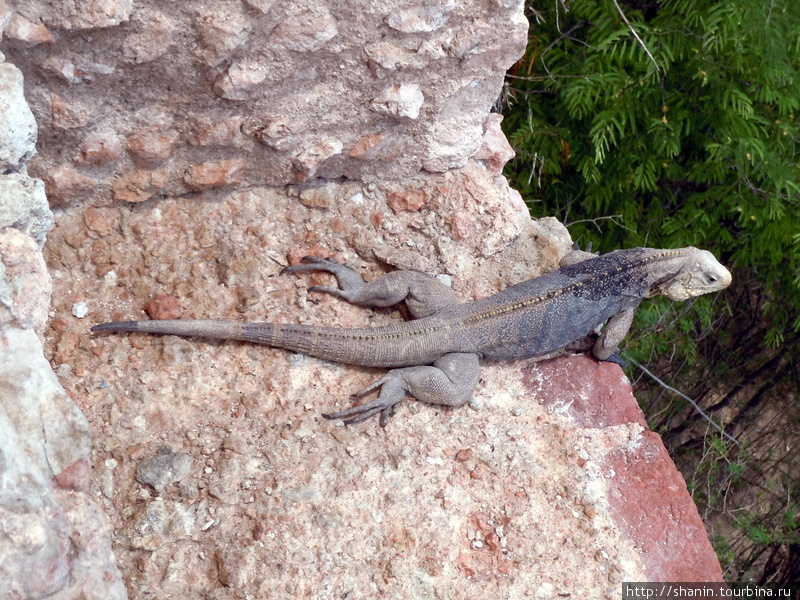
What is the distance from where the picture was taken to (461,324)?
3.52 metres

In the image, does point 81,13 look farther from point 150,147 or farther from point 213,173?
point 213,173

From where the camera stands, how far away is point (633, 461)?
3340 mm

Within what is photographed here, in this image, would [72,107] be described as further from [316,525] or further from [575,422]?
[575,422]

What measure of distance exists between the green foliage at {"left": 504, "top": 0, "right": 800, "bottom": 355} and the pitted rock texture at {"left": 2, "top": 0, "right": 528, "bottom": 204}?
119 cm

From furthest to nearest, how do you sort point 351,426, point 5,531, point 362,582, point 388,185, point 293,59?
point 388,185, point 351,426, point 293,59, point 362,582, point 5,531

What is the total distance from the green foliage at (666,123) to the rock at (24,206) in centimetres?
283

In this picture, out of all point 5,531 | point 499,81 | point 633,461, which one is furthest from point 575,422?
point 5,531

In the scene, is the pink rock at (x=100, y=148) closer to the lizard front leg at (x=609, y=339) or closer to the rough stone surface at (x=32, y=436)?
the rough stone surface at (x=32, y=436)

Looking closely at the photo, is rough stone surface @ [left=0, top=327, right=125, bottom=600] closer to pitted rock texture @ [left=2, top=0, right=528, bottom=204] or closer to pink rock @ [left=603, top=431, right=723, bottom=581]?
pitted rock texture @ [left=2, top=0, right=528, bottom=204]

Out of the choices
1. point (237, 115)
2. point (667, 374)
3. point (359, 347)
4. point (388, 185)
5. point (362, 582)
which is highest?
point (237, 115)

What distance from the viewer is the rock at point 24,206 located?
94.8 inches

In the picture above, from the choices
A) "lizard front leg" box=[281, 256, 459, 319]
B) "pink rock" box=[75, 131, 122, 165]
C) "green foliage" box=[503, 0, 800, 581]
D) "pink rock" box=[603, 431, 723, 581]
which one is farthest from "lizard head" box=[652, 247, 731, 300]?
"pink rock" box=[75, 131, 122, 165]

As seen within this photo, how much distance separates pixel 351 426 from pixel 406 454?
0.27 metres

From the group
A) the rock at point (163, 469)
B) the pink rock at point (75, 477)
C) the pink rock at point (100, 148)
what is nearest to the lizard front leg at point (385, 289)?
the pink rock at point (100, 148)
